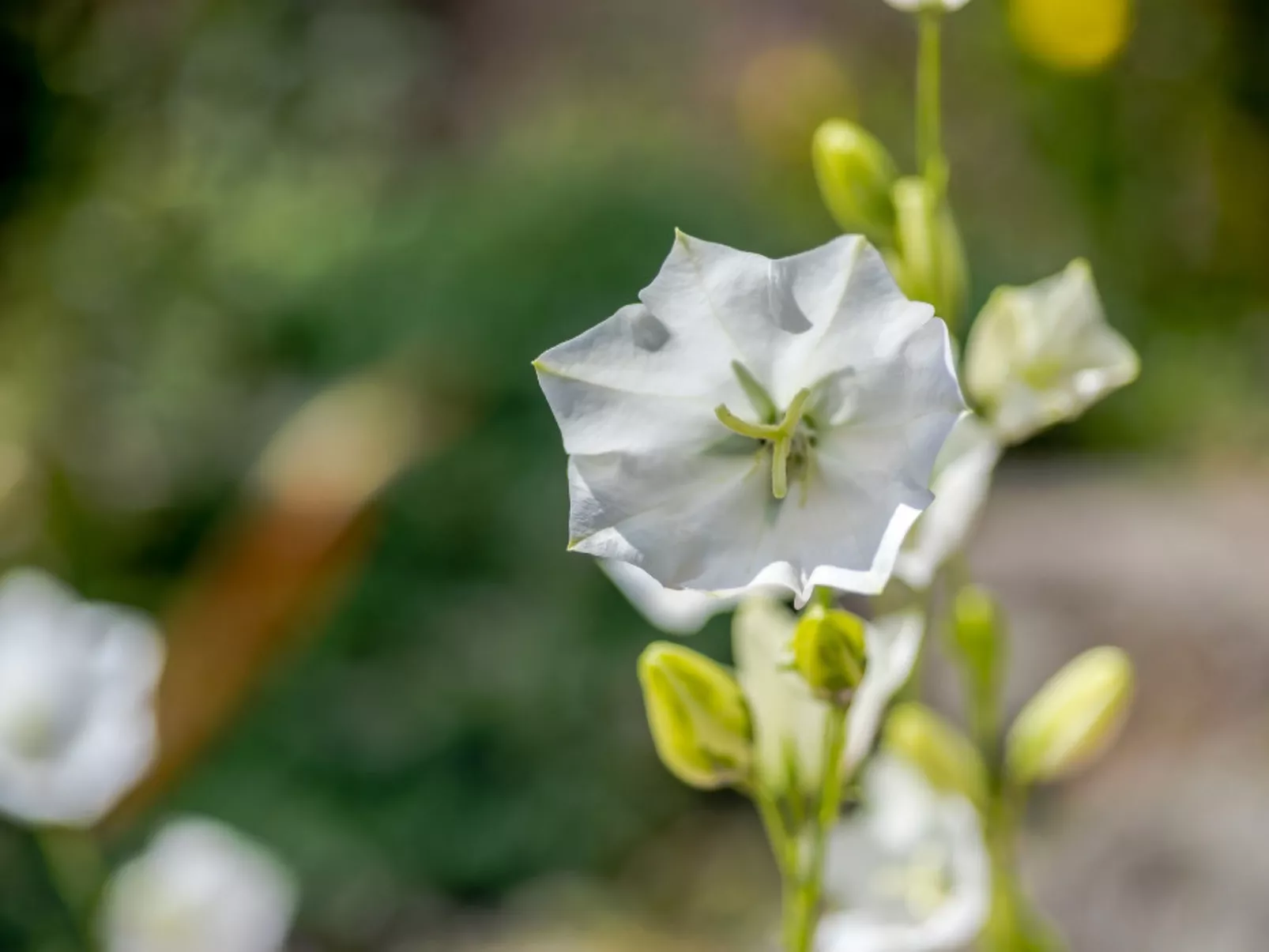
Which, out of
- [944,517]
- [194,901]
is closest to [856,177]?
[944,517]

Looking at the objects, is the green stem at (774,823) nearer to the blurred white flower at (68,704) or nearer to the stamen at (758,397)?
the stamen at (758,397)

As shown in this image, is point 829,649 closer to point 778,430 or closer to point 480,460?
point 778,430

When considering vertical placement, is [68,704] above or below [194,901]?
above

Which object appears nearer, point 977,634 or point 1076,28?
point 977,634

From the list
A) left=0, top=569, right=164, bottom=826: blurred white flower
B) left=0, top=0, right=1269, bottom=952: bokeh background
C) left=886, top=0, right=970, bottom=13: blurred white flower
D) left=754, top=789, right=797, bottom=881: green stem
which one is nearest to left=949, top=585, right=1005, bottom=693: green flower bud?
left=754, top=789, right=797, bottom=881: green stem

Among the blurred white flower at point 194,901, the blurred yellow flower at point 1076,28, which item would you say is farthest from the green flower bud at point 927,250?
the blurred yellow flower at point 1076,28

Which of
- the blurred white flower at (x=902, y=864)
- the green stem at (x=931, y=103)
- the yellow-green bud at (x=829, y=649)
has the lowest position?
the blurred white flower at (x=902, y=864)

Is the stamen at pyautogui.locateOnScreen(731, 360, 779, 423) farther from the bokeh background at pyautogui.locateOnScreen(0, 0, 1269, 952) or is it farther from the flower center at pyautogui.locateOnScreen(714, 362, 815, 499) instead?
the bokeh background at pyautogui.locateOnScreen(0, 0, 1269, 952)
